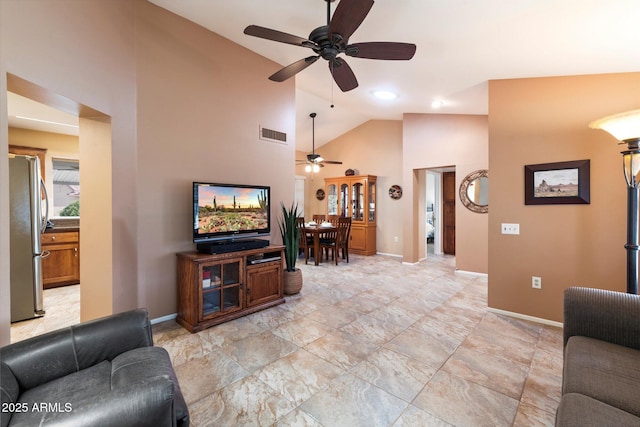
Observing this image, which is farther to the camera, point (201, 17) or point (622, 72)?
point (201, 17)

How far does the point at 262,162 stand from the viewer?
389 cm

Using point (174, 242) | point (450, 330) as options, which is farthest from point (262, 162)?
point (450, 330)

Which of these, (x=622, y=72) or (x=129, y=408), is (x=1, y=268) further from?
(x=622, y=72)

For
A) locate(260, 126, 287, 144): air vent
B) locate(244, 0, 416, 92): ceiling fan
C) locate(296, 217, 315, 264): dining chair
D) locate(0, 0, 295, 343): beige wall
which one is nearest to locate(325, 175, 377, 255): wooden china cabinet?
locate(296, 217, 315, 264): dining chair

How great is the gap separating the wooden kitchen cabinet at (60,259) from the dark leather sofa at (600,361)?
17.9 feet

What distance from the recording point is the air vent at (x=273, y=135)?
12.7 feet

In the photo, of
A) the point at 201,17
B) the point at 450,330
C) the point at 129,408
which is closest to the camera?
the point at 129,408

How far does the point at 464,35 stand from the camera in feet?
8.23

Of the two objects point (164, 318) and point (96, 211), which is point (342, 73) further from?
point (164, 318)

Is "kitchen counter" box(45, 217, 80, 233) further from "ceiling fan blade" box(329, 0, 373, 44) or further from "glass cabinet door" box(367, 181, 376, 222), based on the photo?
"glass cabinet door" box(367, 181, 376, 222)

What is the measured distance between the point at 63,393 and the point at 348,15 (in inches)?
96.2

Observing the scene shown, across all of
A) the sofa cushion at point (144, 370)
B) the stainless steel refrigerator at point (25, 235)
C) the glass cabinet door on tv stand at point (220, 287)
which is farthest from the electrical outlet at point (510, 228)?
the stainless steel refrigerator at point (25, 235)

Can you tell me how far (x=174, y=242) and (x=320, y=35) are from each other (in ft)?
8.13

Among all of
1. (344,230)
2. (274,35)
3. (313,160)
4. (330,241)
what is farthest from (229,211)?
(313,160)
